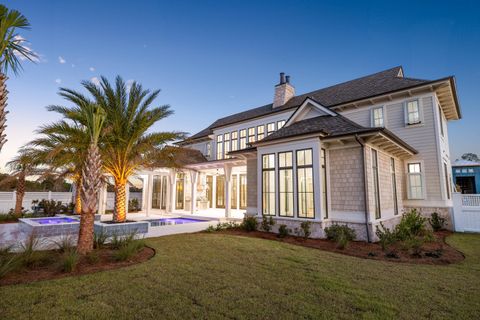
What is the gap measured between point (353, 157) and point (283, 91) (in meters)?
9.80

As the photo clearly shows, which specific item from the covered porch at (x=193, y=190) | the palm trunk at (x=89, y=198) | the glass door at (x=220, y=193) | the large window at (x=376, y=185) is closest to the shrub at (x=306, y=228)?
the large window at (x=376, y=185)

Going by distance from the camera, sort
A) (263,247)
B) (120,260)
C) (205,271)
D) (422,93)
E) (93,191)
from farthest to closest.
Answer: (422,93) < (263,247) < (93,191) < (120,260) < (205,271)

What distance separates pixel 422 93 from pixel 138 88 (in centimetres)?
1341

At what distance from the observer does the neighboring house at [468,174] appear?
67.2ft

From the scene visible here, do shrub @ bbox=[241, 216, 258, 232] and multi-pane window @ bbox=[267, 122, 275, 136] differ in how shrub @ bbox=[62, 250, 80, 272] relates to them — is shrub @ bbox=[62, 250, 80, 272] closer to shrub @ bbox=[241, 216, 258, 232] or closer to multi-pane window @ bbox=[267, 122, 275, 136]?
shrub @ bbox=[241, 216, 258, 232]

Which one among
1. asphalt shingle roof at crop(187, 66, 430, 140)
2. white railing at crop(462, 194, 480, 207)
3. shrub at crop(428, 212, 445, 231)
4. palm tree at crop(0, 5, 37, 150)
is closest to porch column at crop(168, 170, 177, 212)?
asphalt shingle roof at crop(187, 66, 430, 140)

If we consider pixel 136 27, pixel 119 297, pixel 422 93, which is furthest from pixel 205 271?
pixel 136 27

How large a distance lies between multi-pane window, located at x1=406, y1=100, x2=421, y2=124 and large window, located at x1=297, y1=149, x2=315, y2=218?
6.76m

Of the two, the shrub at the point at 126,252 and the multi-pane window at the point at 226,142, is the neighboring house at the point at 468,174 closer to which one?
the multi-pane window at the point at 226,142

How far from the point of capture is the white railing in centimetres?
1066

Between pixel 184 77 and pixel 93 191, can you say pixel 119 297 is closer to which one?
pixel 93 191

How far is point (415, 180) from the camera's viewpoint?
1173 centimetres

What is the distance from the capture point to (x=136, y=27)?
13.4m

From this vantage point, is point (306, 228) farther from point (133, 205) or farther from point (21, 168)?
point (133, 205)
